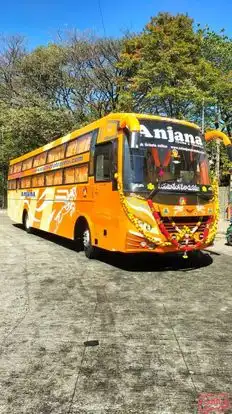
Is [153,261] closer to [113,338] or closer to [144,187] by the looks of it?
[144,187]

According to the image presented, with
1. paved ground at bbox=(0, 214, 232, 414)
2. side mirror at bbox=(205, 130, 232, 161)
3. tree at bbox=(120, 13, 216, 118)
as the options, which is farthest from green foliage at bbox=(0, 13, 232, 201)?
paved ground at bbox=(0, 214, 232, 414)

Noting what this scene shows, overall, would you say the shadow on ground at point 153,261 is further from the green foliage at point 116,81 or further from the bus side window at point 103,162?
the green foliage at point 116,81

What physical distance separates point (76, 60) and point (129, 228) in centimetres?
2929

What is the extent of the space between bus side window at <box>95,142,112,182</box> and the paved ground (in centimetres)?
199

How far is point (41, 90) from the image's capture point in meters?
38.0

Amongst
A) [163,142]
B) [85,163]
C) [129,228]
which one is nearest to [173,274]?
[129,228]

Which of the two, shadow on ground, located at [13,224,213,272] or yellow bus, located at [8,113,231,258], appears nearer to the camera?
yellow bus, located at [8,113,231,258]

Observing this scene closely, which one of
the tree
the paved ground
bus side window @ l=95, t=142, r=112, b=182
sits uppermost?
the tree

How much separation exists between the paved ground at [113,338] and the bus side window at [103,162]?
1986 mm

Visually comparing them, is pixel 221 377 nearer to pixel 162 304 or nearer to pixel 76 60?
pixel 162 304

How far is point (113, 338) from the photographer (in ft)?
17.8

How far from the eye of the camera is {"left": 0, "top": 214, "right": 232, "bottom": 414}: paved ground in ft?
13.0

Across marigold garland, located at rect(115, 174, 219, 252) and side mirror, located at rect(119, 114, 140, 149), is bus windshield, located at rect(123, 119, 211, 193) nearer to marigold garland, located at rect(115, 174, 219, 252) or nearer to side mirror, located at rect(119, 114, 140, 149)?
side mirror, located at rect(119, 114, 140, 149)

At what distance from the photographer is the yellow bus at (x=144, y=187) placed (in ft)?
30.5
